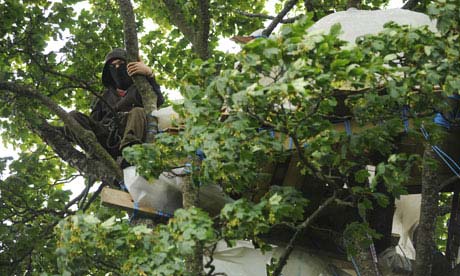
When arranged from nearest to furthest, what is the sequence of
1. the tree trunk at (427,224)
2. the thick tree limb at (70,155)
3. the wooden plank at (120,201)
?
1. the tree trunk at (427,224)
2. the wooden plank at (120,201)
3. the thick tree limb at (70,155)

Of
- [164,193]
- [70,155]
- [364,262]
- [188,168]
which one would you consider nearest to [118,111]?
[70,155]

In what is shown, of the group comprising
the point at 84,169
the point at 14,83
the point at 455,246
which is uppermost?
the point at 14,83

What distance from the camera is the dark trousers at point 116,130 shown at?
380 inches

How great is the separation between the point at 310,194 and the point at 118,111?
2.29 meters

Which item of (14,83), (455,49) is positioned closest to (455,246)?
(455,49)

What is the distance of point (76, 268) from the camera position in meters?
7.43

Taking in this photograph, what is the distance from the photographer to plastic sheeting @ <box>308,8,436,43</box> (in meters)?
8.78

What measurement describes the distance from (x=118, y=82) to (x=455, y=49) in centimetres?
485

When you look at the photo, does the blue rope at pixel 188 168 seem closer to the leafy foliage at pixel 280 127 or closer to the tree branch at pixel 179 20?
the leafy foliage at pixel 280 127

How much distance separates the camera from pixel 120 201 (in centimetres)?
934

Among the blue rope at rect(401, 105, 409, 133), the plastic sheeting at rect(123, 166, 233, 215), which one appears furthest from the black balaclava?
the blue rope at rect(401, 105, 409, 133)

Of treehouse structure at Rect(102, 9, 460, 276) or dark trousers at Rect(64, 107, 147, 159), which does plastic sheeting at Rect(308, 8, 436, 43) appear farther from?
dark trousers at Rect(64, 107, 147, 159)

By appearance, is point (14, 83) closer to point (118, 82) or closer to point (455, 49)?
point (118, 82)

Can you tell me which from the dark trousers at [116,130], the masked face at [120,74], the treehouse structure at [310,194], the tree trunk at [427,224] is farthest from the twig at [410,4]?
the tree trunk at [427,224]
